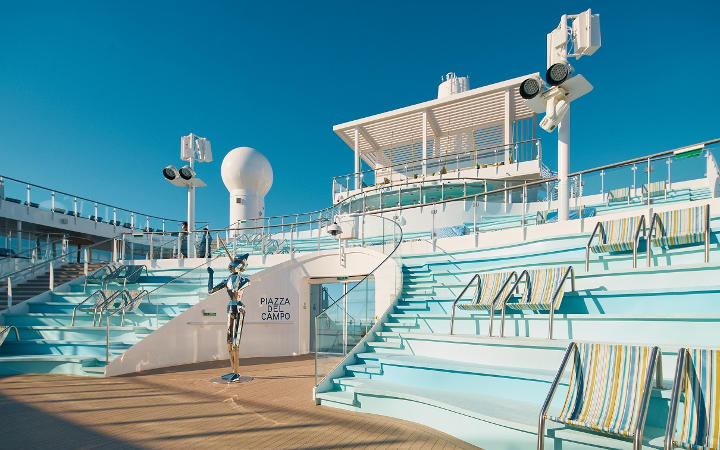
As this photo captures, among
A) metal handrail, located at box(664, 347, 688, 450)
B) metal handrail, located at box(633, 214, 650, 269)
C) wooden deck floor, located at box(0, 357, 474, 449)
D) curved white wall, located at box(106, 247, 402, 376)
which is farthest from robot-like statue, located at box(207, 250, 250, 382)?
metal handrail, located at box(664, 347, 688, 450)

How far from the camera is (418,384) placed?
565 cm

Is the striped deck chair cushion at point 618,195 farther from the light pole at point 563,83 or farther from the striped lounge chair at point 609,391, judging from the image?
the striped lounge chair at point 609,391

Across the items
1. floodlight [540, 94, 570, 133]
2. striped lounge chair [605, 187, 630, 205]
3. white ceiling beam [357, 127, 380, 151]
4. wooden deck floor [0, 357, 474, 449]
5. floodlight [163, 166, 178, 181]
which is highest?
white ceiling beam [357, 127, 380, 151]

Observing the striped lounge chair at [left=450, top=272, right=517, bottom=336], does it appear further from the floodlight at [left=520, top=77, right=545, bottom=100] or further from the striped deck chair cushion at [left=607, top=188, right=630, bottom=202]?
the striped deck chair cushion at [left=607, top=188, right=630, bottom=202]

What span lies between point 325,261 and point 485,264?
14.3 feet

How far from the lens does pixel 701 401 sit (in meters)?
3.10

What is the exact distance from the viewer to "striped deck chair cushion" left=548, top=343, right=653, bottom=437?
11.0 feet

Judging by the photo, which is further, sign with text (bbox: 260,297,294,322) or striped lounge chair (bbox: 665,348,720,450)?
sign with text (bbox: 260,297,294,322)

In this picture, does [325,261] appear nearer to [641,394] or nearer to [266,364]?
[266,364]

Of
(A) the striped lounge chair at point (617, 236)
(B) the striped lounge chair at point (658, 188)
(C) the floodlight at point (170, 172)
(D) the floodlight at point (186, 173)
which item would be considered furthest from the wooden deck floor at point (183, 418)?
(D) the floodlight at point (186, 173)

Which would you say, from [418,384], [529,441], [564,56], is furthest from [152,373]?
[564,56]

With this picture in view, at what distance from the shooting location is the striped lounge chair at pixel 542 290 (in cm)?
570

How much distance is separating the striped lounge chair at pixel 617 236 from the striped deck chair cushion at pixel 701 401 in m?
3.20

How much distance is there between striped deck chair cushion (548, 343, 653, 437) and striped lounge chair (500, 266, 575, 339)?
166 cm
